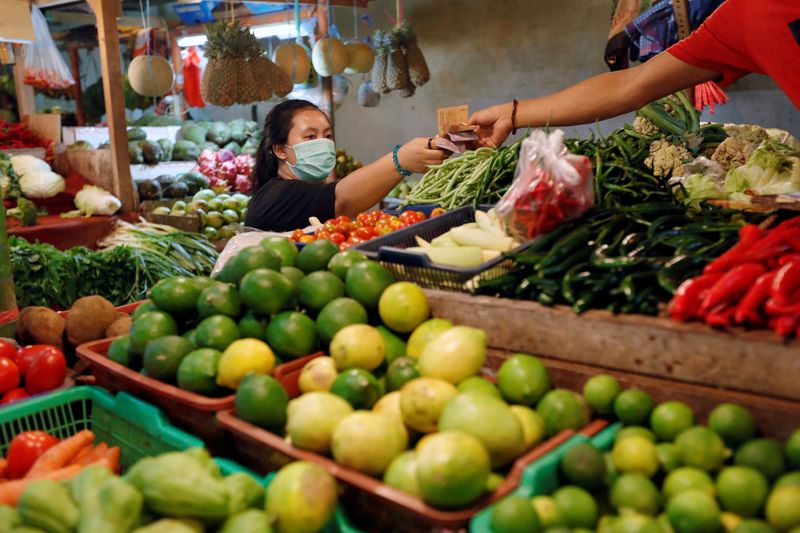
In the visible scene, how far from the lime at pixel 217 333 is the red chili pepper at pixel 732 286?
3.98 feet

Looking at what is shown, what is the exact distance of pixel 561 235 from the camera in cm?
211

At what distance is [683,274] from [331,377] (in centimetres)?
95

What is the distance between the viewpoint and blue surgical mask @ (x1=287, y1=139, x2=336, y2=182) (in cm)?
468

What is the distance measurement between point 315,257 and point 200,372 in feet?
1.91

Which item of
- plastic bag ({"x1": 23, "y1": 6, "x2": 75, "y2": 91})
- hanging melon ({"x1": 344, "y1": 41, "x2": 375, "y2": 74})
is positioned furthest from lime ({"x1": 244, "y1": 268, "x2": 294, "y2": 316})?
plastic bag ({"x1": 23, "y1": 6, "x2": 75, "y2": 91})

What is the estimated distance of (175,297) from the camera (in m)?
2.10

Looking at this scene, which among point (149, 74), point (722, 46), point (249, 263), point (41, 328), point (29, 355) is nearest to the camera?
point (249, 263)

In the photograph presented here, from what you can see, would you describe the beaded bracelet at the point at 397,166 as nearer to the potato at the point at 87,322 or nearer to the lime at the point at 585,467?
the potato at the point at 87,322

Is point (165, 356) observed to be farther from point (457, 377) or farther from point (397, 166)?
point (397, 166)

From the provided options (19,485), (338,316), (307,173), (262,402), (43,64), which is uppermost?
(43,64)

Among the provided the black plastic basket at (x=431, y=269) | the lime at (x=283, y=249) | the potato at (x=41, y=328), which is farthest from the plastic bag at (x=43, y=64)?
the black plastic basket at (x=431, y=269)

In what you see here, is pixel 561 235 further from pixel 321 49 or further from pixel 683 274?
pixel 321 49

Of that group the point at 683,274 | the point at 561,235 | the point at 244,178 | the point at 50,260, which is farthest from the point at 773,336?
the point at 244,178

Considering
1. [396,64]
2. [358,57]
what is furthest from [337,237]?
[358,57]
